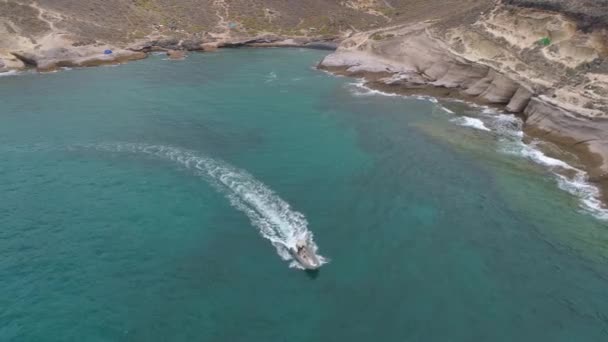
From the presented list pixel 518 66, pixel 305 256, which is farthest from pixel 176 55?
pixel 305 256

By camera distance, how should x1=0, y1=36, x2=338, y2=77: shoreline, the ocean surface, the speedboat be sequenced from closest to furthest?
the ocean surface
the speedboat
x1=0, y1=36, x2=338, y2=77: shoreline

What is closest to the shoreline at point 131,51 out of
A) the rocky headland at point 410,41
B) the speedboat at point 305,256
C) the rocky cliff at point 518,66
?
the rocky headland at point 410,41

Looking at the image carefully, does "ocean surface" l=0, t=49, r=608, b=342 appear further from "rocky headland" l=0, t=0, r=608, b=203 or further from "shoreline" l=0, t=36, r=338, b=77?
"shoreline" l=0, t=36, r=338, b=77

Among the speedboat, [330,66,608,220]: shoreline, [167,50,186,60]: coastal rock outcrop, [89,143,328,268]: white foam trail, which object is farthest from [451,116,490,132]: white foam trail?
[167,50,186,60]: coastal rock outcrop

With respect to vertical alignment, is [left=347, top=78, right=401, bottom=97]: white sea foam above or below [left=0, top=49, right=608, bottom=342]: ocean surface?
above

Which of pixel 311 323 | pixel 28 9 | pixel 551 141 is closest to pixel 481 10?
pixel 551 141

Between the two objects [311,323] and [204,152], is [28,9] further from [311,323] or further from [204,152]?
[311,323]

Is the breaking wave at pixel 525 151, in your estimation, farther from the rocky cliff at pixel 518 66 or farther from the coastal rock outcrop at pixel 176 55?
the coastal rock outcrop at pixel 176 55

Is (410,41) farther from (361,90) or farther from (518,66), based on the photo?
(518,66)
